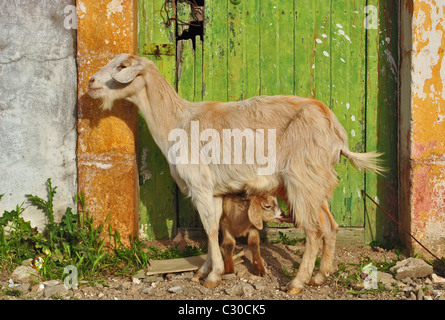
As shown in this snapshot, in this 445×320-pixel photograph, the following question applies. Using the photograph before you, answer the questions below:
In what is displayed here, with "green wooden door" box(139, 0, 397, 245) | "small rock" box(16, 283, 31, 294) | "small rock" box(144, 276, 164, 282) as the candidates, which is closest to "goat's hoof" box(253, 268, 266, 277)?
"small rock" box(144, 276, 164, 282)

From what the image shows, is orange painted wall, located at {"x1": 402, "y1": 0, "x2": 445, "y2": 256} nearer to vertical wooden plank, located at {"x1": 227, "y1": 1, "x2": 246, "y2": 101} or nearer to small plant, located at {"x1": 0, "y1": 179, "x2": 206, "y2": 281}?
vertical wooden plank, located at {"x1": 227, "y1": 1, "x2": 246, "y2": 101}

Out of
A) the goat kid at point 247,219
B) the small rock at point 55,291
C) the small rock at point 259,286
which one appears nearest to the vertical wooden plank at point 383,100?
the goat kid at point 247,219

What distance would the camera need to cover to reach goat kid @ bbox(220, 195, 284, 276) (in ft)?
15.0

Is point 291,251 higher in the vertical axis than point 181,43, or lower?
lower

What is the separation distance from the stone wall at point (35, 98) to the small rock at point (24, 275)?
2.43ft

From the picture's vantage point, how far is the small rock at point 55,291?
162 inches

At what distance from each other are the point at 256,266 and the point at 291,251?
707mm

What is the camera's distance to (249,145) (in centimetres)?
443

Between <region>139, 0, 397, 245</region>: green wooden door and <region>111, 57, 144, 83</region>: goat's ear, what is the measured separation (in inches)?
29.9

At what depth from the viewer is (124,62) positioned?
4551 mm

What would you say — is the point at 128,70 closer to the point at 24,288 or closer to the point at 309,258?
the point at 24,288

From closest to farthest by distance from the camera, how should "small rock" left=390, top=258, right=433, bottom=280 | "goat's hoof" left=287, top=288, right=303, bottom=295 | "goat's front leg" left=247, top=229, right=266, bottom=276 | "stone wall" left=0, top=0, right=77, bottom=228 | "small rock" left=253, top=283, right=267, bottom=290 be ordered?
"goat's hoof" left=287, top=288, right=303, bottom=295 → "small rock" left=253, top=283, right=267, bottom=290 → "small rock" left=390, top=258, right=433, bottom=280 → "goat's front leg" left=247, top=229, right=266, bottom=276 → "stone wall" left=0, top=0, right=77, bottom=228

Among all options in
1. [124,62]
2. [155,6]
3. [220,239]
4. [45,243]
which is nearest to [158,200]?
[220,239]
